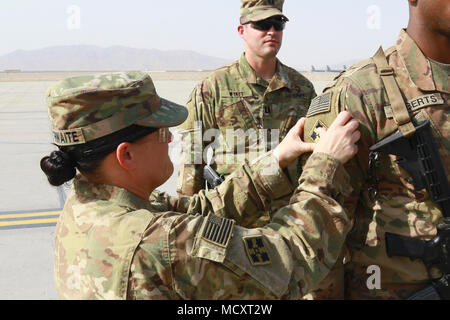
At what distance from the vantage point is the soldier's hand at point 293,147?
6.18 ft

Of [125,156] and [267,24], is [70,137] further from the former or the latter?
[267,24]

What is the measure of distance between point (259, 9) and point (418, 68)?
2.16m

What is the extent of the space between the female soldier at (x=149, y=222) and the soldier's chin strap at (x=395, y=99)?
0.16m

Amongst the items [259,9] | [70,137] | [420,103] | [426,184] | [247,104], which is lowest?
[247,104]

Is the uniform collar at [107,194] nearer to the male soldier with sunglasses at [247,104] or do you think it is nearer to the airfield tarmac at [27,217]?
the airfield tarmac at [27,217]

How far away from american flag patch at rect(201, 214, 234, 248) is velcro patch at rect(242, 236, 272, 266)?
58 mm

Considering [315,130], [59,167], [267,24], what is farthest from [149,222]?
[267,24]

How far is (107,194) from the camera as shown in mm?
1653

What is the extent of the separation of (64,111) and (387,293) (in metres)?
1.30

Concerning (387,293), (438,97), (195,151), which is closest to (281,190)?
(387,293)

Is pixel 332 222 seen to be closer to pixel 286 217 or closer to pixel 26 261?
pixel 286 217

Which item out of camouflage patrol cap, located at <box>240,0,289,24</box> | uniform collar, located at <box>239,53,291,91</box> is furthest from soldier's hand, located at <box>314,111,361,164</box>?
camouflage patrol cap, located at <box>240,0,289,24</box>

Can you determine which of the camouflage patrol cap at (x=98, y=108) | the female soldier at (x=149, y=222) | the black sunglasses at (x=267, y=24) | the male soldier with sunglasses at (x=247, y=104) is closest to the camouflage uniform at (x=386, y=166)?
the female soldier at (x=149, y=222)
